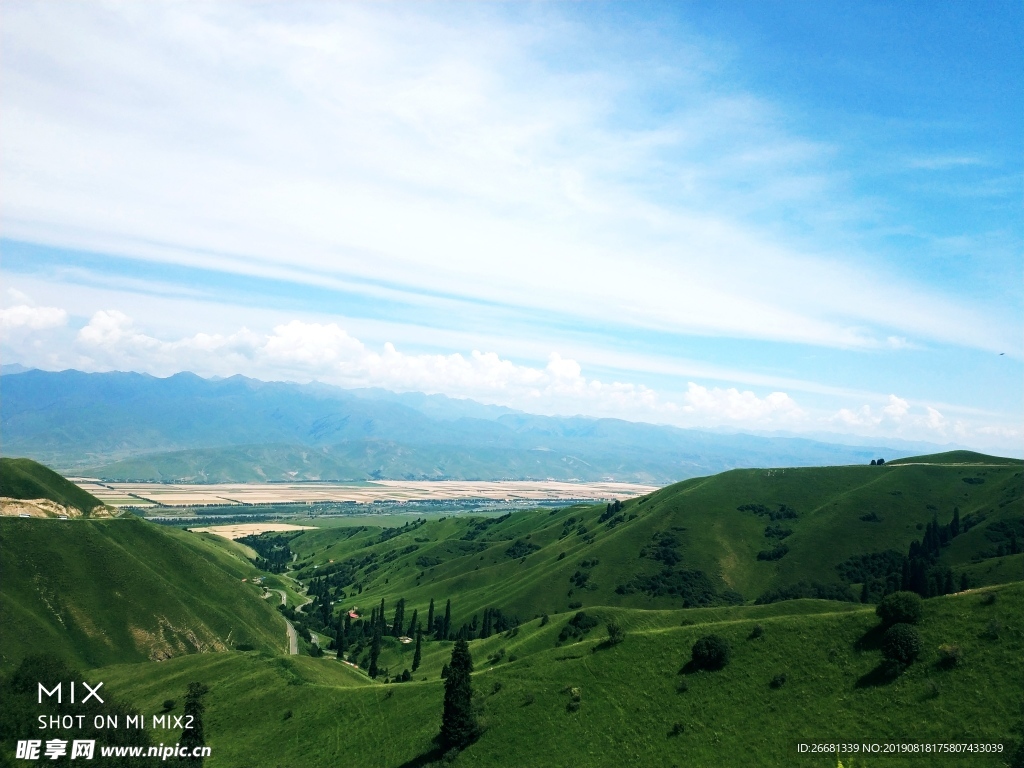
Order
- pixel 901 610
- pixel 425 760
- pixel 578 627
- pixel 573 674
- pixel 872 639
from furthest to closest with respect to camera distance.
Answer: pixel 578 627
pixel 573 674
pixel 425 760
pixel 872 639
pixel 901 610

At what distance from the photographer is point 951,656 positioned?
67625mm

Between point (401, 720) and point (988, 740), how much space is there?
3022 inches

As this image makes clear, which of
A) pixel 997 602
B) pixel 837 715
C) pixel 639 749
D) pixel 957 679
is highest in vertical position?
pixel 997 602

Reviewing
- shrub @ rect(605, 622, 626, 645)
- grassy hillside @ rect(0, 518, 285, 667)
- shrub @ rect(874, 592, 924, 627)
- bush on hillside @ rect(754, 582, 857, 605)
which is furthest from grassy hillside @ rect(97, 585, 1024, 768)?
bush on hillside @ rect(754, 582, 857, 605)

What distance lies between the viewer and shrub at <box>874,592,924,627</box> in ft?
246

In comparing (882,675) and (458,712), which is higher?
(882,675)

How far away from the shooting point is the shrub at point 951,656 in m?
67.4

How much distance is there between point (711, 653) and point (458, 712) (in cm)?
3670

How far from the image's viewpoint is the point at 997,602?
74125mm

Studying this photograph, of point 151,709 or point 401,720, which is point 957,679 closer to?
point 401,720

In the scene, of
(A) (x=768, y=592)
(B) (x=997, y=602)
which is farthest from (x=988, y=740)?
(A) (x=768, y=592)

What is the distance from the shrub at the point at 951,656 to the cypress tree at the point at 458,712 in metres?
59.8

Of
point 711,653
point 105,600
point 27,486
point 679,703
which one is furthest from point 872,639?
point 27,486

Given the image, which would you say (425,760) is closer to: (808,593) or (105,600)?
(105,600)
